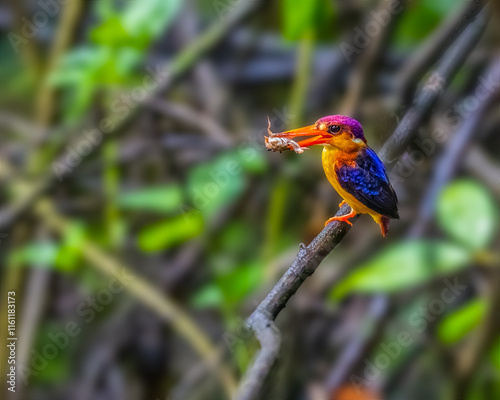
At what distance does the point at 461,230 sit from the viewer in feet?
2.26

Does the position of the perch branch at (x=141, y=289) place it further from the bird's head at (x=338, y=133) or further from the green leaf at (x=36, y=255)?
the bird's head at (x=338, y=133)

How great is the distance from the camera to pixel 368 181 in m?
0.28

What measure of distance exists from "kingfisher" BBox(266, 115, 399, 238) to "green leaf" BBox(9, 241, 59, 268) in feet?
2.61

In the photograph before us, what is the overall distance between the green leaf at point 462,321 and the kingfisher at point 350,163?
46cm

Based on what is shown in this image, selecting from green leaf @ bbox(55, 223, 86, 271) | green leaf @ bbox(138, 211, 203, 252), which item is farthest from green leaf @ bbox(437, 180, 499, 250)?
green leaf @ bbox(55, 223, 86, 271)

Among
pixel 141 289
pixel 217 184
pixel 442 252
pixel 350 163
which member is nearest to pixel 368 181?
pixel 350 163

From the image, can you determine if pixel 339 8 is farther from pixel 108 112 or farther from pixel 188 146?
pixel 108 112

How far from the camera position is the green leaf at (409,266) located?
684 mm

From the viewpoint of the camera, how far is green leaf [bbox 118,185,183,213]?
99 centimetres

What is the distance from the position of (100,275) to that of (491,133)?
73 centimetres

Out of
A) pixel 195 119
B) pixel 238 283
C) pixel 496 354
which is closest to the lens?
pixel 496 354

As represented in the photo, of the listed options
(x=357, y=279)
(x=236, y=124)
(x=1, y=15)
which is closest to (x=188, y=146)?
(x=236, y=124)

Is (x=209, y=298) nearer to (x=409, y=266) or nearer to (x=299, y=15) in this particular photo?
(x=409, y=266)

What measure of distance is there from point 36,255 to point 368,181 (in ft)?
2.72
